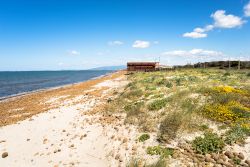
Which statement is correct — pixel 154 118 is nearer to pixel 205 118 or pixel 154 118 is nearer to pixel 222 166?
pixel 205 118

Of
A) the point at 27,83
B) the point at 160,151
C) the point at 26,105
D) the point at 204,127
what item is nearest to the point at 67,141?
the point at 160,151

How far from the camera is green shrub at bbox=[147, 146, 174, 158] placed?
8578mm

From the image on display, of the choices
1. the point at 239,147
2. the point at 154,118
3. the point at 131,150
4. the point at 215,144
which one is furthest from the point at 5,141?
the point at 239,147

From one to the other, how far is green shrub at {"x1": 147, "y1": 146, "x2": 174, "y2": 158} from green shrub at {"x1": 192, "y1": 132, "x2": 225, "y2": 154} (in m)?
1.09

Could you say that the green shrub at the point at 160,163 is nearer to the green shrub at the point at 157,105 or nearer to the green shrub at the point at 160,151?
the green shrub at the point at 160,151

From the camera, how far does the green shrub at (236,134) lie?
881cm

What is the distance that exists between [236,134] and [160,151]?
11.3ft

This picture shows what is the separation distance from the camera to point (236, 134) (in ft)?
29.8

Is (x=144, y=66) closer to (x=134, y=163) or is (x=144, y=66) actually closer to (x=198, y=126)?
(x=198, y=126)

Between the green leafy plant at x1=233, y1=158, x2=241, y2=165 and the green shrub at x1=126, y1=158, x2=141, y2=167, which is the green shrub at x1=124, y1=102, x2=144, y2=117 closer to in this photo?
the green shrub at x1=126, y1=158, x2=141, y2=167

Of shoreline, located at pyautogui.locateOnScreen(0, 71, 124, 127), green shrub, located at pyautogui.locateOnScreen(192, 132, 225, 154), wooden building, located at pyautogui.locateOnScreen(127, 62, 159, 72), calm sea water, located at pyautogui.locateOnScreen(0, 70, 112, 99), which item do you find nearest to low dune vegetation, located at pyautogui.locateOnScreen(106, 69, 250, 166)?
green shrub, located at pyautogui.locateOnScreen(192, 132, 225, 154)

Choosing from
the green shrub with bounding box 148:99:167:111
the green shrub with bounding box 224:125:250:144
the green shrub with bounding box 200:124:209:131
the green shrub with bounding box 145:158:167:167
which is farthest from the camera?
the green shrub with bounding box 148:99:167:111

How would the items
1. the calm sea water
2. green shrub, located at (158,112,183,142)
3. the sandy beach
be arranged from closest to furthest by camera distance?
1. the sandy beach
2. green shrub, located at (158,112,183,142)
3. the calm sea water

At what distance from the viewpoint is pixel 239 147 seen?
845cm
